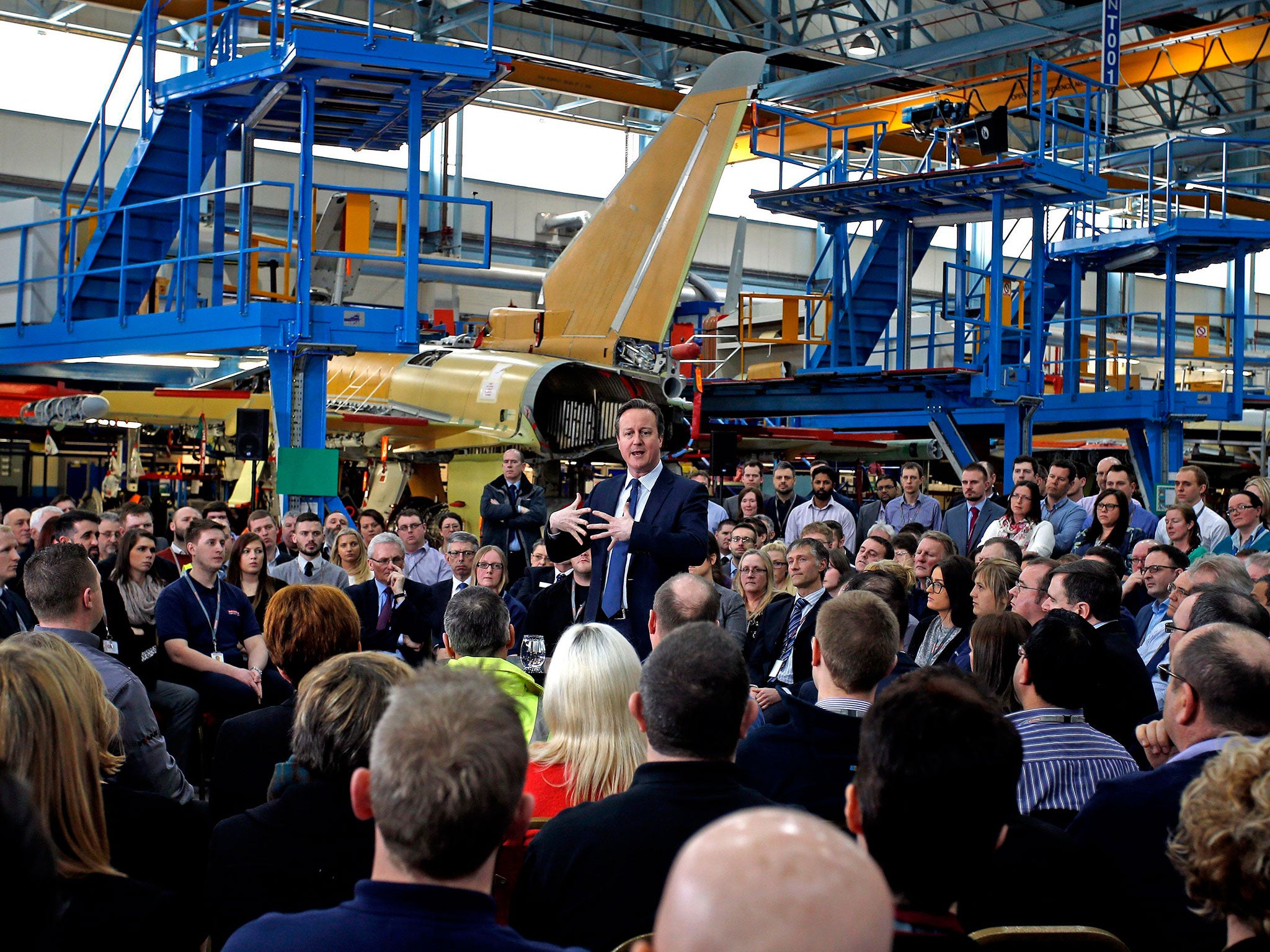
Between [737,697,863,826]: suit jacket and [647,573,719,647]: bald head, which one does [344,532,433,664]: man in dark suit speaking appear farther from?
[737,697,863,826]: suit jacket

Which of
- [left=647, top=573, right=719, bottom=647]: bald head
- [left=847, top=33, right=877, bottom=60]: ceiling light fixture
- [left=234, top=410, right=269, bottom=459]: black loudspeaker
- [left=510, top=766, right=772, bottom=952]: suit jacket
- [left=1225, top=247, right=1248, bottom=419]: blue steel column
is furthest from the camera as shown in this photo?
[left=847, top=33, right=877, bottom=60]: ceiling light fixture

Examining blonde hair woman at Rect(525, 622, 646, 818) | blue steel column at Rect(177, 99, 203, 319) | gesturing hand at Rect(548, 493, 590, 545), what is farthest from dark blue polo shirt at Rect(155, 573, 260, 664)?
blue steel column at Rect(177, 99, 203, 319)

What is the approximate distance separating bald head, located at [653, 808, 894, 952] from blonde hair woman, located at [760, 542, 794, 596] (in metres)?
6.76

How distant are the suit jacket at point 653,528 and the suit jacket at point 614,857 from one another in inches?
98.6

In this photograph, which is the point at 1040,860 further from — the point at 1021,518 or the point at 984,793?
the point at 1021,518

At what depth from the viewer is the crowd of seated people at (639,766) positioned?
179cm

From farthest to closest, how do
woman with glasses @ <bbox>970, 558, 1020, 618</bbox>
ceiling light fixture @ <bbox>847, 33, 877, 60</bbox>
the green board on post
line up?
ceiling light fixture @ <bbox>847, 33, 877, 60</bbox>, the green board on post, woman with glasses @ <bbox>970, 558, 1020, 618</bbox>

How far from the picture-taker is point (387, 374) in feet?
55.3

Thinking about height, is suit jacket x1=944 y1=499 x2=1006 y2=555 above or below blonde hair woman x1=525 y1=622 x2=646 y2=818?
above

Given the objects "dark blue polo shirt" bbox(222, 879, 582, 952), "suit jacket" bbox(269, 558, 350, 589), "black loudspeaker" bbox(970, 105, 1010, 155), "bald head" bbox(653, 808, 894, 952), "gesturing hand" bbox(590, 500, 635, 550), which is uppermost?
"black loudspeaker" bbox(970, 105, 1010, 155)

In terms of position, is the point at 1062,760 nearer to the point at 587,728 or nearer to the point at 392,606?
the point at 587,728

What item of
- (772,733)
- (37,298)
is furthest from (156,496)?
(772,733)

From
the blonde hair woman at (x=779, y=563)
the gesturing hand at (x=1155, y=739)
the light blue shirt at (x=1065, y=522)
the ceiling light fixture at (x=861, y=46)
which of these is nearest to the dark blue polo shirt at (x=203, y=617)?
the blonde hair woman at (x=779, y=563)

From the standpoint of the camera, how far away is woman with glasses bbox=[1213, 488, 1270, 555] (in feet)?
27.1
